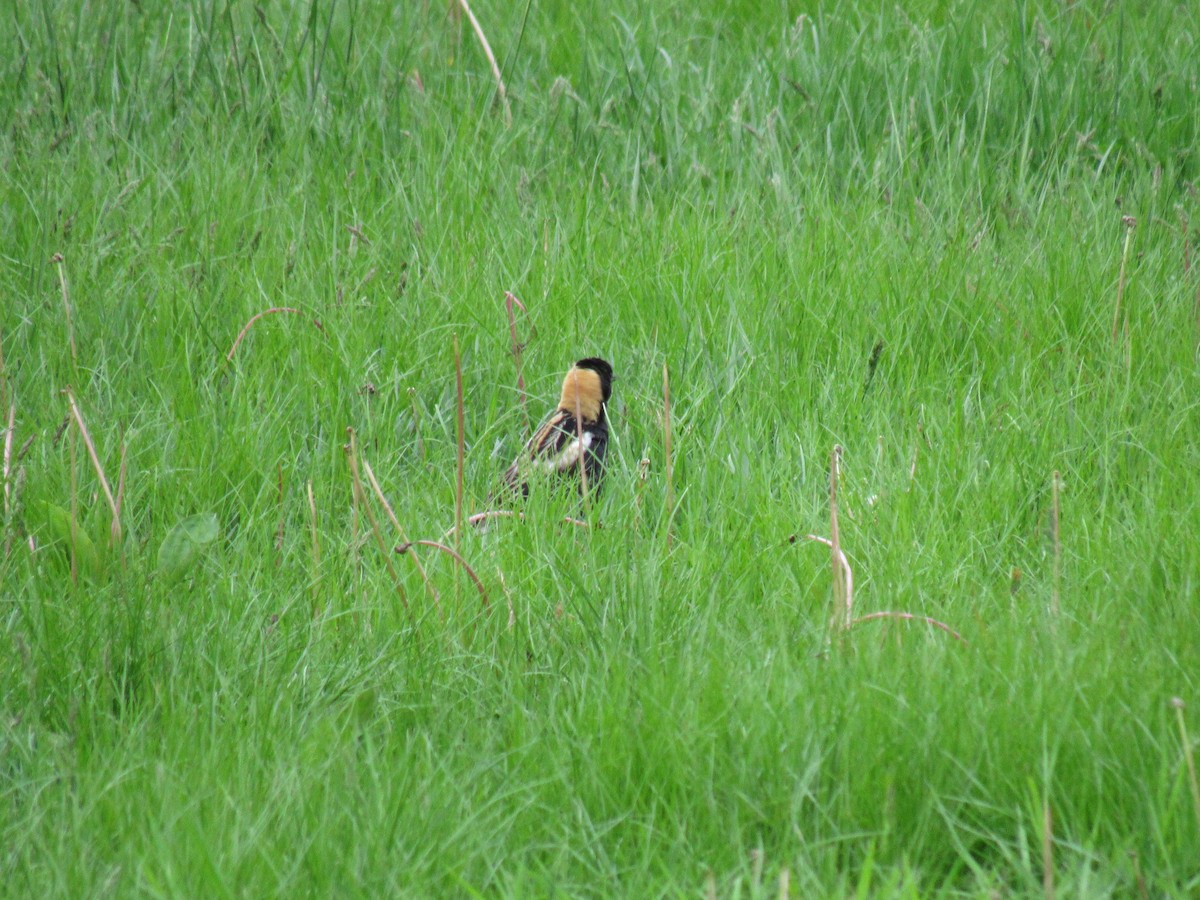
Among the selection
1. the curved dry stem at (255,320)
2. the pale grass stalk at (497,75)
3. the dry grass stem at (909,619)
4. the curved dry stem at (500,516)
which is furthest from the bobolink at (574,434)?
the pale grass stalk at (497,75)

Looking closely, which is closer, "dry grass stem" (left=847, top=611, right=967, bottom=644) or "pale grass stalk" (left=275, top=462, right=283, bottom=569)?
"dry grass stem" (left=847, top=611, right=967, bottom=644)

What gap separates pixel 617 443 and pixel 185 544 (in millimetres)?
1152

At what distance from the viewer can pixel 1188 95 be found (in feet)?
14.9

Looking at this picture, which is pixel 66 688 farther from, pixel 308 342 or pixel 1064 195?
pixel 1064 195

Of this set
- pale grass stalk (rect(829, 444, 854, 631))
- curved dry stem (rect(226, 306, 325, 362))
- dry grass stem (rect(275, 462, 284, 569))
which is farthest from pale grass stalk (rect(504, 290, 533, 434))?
pale grass stalk (rect(829, 444, 854, 631))

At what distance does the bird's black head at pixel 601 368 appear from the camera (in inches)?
128

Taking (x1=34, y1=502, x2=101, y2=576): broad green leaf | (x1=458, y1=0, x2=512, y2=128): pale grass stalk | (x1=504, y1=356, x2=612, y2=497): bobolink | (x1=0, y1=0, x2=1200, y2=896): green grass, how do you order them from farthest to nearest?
(x1=458, y1=0, x2=512, y2=128): pale grass stalk → (x1=504, y1=356, x2=612, y2=497): bobolink → (x1=34, y1=502, x2=101, y2=576): broad green leaf → (x1=0, y1=0, x2=1200, y2=896): green grass

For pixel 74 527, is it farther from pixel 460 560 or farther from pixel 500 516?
pixel 500 516

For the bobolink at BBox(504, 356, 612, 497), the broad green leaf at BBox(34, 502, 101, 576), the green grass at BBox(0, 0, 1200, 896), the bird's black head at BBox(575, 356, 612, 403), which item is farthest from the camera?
the bird's black head at BBox(575, 356, 612, 403)

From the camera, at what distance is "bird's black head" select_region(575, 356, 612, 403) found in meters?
3.25

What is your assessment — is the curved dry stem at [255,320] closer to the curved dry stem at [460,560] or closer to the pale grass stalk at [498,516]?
the pale grass stalk at [498,516]

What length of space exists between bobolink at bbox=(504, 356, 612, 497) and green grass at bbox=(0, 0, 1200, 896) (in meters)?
0.10

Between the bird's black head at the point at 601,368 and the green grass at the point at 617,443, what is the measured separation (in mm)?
113

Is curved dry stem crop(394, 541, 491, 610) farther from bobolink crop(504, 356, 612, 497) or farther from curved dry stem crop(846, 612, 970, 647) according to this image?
curved dry stem crop(846, 612, 970, 647)
